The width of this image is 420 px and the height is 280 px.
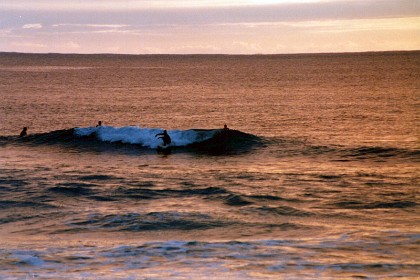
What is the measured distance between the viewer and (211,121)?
47.3 m

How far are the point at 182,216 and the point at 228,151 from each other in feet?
49.5

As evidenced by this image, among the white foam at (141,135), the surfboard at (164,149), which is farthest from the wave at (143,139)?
the surfboard at (164,149)

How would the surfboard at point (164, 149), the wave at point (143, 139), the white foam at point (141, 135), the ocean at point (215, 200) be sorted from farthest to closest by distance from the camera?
1. the white foam at point (141, 135)
2. the wave at point (143, 139)
3. the surfboard at point (164, 149)
4. the ocean at point (215, 200)

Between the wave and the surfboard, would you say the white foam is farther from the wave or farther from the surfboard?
the surfboard

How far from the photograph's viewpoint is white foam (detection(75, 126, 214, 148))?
Result: 35844 mm

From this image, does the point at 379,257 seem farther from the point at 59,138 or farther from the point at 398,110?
the point at 398,110

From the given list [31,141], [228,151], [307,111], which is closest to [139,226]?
[228,151]

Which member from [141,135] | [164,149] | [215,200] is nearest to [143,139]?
[141,135]

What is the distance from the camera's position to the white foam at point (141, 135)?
3584cm

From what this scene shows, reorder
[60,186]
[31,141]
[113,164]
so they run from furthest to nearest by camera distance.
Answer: [31,141] < [113,164] < [60,186]

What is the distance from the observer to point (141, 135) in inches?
1459

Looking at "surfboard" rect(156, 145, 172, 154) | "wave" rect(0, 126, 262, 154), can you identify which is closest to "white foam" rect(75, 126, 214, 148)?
"wave" rect(0, 126, 262, 154)

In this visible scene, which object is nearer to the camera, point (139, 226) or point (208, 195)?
point (139, 226)

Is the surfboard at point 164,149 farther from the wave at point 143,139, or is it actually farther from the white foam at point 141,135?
the white foam at point 141,135
